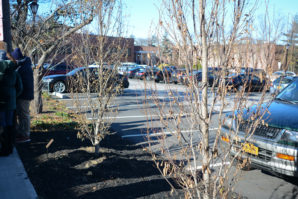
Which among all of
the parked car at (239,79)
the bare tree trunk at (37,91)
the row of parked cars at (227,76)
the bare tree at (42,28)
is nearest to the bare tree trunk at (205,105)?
the row of parked cars at (227,76)

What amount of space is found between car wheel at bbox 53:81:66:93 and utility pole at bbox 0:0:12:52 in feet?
35.2

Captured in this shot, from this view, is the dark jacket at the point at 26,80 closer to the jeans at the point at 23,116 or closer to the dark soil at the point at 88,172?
the jeans at the point at 23,116

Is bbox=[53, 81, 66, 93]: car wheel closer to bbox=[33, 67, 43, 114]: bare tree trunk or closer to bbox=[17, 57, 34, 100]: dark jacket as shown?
bbox=[33, 67, 43, 114]: bare tree trunk

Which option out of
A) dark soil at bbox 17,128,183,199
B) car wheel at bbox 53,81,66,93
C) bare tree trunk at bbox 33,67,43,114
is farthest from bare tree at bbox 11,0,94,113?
car wheel at bbox 53,81,66,93

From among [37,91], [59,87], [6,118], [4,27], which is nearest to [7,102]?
[6,118]

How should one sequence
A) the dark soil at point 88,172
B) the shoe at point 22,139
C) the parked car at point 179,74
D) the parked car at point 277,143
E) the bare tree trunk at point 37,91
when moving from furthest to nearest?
the bare tree trunk at point 37,91 → the shoe at point 22,139 → the parked car at point 277,143 → the dark soil at point 88,172 → the parked car at point 179,74

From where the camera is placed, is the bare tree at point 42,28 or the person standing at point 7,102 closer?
the person standing at point 7,102

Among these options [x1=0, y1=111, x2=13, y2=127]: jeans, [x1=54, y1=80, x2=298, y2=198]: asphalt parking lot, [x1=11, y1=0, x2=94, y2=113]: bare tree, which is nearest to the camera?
[x1=54, y1=80, x2=298, y2=198]: asphalt parking lot

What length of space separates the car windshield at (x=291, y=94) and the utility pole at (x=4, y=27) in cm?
564

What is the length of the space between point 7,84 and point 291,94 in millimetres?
5230

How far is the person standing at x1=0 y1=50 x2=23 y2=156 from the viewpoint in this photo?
13.3ft

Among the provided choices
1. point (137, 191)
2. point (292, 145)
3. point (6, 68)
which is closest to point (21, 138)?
point (6, 68)

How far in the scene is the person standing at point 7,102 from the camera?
13.3 feet

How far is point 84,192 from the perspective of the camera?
3.46 m
